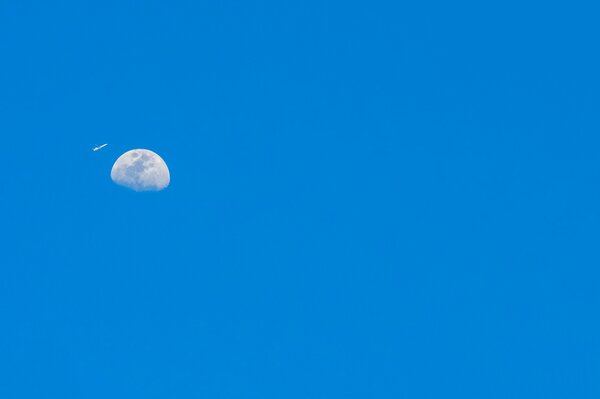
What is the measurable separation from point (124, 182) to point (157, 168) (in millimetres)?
3468

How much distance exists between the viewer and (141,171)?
9444 centimetres

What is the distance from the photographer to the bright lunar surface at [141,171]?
93625mm

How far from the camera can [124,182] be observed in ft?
308

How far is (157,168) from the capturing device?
95.6m

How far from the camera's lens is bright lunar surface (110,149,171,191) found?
93625mm
